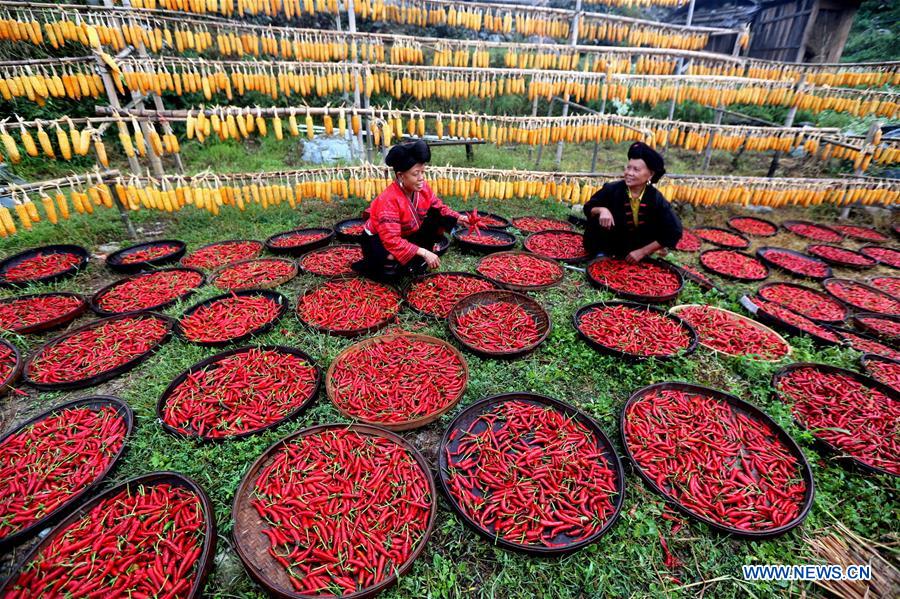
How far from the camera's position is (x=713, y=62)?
10.3 meters

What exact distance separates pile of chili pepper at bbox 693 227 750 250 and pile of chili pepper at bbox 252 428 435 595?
25.8 ft

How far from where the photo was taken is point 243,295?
514cm

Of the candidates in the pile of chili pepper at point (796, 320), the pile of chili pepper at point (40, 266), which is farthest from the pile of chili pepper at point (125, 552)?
the pile of chili pepper at point (796, 320)

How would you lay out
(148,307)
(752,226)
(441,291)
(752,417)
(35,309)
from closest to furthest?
(752,417) → (35,309) → (148,307) → (441,291) → (752,226)

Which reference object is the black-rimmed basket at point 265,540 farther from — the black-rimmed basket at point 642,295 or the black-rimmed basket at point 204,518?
the black-rimmed basket at point 642,295

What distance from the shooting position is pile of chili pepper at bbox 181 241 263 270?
20.3ft

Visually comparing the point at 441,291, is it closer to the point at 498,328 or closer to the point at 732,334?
the point at 498,328

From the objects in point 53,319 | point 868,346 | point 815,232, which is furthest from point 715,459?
A: point 815,232

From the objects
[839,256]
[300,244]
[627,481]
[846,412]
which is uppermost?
[300,244]

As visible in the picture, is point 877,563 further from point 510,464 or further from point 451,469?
point 451,469

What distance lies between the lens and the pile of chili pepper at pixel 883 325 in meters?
4.99

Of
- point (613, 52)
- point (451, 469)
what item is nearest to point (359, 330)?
point (451, 469)

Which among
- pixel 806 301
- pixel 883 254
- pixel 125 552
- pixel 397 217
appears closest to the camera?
pixel 125 552

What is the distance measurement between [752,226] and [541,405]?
841cm
